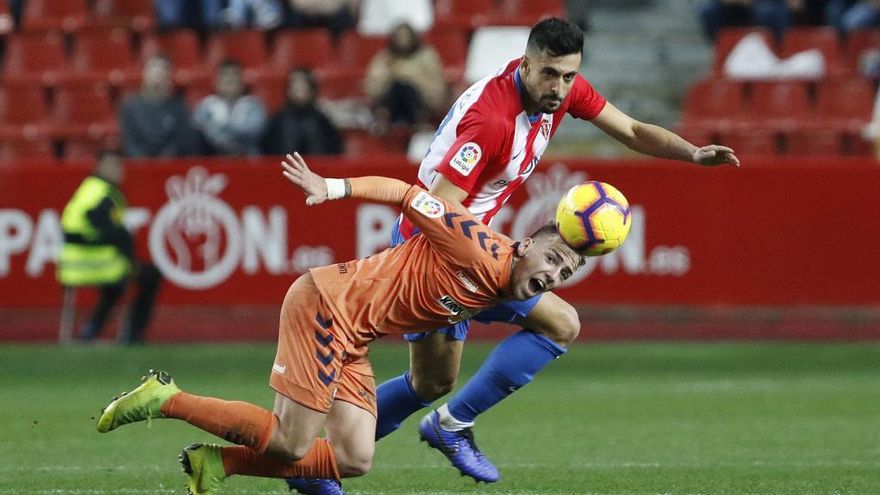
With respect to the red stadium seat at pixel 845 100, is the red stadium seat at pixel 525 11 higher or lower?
higher

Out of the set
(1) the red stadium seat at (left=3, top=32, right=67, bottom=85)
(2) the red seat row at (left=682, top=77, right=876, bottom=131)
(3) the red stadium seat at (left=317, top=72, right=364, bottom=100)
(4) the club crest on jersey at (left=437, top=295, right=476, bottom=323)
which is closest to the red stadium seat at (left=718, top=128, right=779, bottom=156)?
(2) the red seat row at (left=682, top=77, right=876, bottom=131)

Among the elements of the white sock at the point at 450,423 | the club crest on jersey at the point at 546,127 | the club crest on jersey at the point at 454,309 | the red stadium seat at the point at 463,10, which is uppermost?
the red stadium seat at the point at 463,10

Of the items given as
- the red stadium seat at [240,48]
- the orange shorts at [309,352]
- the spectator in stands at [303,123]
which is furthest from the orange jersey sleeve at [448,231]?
the red stadium seat at [240,48]

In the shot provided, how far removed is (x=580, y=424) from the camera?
953 cm

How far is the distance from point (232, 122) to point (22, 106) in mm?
2655

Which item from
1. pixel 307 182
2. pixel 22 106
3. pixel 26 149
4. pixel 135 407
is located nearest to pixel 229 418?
pixel 135 407

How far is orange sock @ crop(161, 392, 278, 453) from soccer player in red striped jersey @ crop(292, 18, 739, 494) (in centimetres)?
48

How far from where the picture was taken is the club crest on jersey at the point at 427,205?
572 cm

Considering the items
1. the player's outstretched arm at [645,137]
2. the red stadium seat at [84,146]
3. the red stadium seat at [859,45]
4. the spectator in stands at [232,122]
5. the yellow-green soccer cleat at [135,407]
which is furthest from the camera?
the red stadium seat at [859,45]

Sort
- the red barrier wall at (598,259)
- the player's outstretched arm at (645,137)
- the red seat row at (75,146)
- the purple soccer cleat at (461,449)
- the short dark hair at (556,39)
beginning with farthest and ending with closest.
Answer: the red seat row at (75,146) < the red barrier wall at (598,259) < the player's outstretched arm at (645,137) < the purple soccer cleat at (461,449) < the short dark hair at (556,39)

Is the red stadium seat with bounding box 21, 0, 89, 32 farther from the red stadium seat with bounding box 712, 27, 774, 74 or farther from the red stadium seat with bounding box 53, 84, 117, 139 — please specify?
the red stadium seat with bounding box 712, 27, 774, 74

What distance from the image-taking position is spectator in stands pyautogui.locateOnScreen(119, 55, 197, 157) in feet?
46.3

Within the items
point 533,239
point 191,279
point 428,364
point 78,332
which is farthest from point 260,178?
point 533,239

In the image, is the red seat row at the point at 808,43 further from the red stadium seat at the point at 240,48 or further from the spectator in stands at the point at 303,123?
the red stadium seat at the point at 240,48
